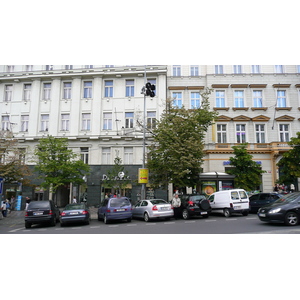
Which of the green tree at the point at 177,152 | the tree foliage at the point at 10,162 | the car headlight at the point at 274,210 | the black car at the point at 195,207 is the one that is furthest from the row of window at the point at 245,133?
the tree foliage at the point at 10,162

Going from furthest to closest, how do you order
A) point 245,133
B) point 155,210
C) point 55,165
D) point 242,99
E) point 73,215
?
point 242,99, point 245,133, point 55,165, point 155,210, point 73,215

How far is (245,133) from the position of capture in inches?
1182

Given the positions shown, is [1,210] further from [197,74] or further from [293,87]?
[293,87]

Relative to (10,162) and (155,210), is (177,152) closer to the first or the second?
(155,210)

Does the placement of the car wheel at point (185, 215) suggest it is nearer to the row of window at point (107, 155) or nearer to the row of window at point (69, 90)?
the row of window at point (107, 155)

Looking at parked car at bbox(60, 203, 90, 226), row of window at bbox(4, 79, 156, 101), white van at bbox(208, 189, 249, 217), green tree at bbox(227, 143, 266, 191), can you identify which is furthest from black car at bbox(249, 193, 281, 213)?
row of window at bbox(4, 79, 156, 101)

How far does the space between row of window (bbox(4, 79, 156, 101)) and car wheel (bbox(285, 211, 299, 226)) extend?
76.3ft

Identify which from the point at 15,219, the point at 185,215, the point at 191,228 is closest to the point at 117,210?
the point at 185,215

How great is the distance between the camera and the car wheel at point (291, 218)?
11.8 m

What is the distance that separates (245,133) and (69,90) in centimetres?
2257

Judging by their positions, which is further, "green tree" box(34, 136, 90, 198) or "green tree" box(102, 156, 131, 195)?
"green tree" box(102, 156, 131, 195)

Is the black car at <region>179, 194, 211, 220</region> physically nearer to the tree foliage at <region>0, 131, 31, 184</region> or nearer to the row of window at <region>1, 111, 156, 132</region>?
the row of window at <region>1, 111, 156, 132</region>

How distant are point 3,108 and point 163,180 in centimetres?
2434

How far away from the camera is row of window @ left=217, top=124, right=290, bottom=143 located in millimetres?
29859
